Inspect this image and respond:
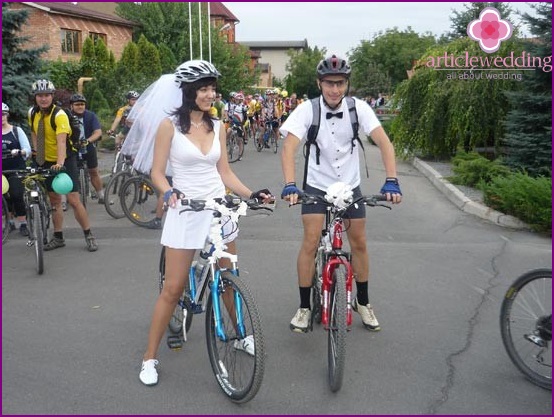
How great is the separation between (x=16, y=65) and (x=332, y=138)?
10.0 meters

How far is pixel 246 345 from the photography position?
3543 millimetres

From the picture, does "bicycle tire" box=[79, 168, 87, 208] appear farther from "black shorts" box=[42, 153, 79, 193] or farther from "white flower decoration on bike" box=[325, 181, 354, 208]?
"white flower decoration on bike" box=[325, 181, 354, 208]

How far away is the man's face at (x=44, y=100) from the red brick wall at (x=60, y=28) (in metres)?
25.3

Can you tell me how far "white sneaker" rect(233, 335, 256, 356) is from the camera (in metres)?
3.49

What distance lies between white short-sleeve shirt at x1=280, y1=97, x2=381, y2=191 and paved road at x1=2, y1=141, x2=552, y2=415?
1.21m

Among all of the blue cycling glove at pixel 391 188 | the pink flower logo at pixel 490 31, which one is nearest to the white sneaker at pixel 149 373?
the blue cycling glove at pixel 391 188

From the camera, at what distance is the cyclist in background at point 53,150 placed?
693 centimetres

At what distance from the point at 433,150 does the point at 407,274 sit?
32.0 ft

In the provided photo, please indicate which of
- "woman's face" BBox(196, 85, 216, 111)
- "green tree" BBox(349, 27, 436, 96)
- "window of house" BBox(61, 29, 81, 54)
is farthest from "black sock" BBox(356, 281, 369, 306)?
"green tree" BBox(349, 27, 436, 96)

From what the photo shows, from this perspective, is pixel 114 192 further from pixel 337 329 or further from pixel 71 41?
pixel 71 41

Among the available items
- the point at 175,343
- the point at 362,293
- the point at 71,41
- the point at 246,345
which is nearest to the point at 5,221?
the point at 175,343

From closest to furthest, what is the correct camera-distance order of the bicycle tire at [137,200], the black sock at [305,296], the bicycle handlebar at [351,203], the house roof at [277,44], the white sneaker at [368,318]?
the bicycle handlebar at [351,203], the black sock at [305,296], the white sneaker at [368,318], the bicycle tire at [137,200], the house roof at [277,44]

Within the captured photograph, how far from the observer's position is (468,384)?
151 inches

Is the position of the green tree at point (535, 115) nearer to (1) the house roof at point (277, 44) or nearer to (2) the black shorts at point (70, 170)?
(2) the black shorts at point (70, 170)
